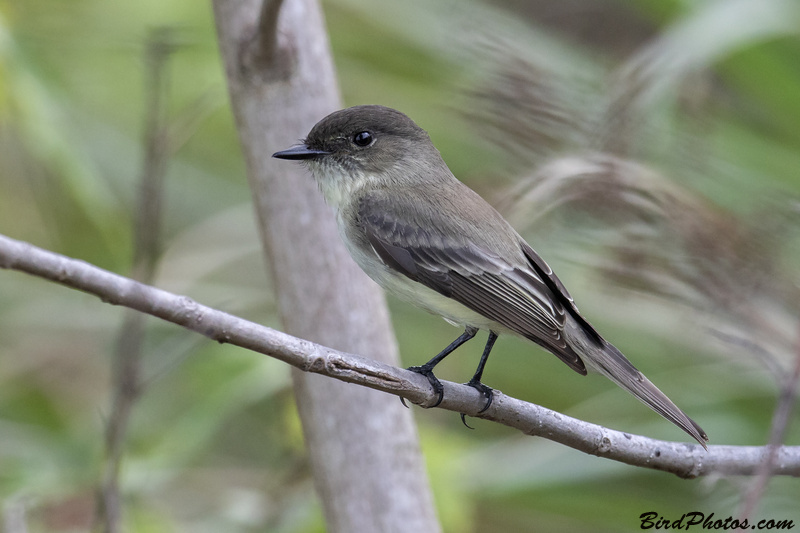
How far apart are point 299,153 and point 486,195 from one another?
773 mm

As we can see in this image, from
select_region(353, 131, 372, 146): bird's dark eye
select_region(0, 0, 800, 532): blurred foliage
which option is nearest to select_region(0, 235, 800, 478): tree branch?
select_region(0, 0, 800, 532): blurred foliage

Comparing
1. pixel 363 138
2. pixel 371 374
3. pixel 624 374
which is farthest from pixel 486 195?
pixel 371 374

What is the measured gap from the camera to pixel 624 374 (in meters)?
2.22

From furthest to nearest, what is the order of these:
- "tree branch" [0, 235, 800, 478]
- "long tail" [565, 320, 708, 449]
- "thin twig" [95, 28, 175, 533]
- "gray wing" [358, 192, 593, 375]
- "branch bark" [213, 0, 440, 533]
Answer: "branch bark" [213, 0, 440, 533] < "gray wing" [358, 192, 593, 375] < "long tail" [565, 320, 708, 449] < "thin twig" [95, 28, 175, 533] < "tree branch" [0, 235, 800, 478]

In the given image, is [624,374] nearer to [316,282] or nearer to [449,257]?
[449,257]

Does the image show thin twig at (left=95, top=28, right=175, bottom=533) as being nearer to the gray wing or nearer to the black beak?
the black beak

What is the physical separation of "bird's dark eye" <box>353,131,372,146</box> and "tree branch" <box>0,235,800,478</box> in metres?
0.86

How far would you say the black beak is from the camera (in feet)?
7.66

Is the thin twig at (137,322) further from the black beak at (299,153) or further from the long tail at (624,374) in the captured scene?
the long tail at (624,374)

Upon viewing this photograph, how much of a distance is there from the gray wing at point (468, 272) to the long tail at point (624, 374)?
0.07 meters

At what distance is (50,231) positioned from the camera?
4141 millimetres

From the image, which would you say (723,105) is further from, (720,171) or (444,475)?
(444,475)

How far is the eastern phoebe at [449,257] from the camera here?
7.34ft

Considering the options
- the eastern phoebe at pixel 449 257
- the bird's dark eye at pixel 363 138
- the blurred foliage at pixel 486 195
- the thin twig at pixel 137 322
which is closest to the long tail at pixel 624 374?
the eastern phoebe at pixel 449 257
